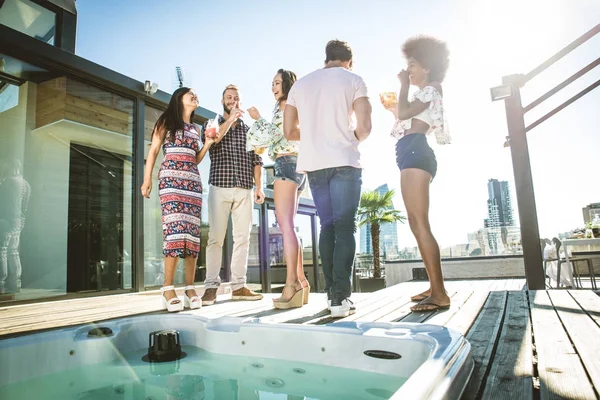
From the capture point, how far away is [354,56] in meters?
2.23

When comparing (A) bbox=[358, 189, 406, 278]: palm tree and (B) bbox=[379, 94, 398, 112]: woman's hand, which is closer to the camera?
(B) bbox=[379, 94, 398, 112]: woman's hand

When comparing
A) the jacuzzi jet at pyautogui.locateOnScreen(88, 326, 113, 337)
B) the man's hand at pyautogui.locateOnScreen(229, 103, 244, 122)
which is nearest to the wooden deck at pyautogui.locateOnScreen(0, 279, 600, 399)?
the jacuzzi jet at pyautogui.locateOnScreen(88, 326, 113, 337)

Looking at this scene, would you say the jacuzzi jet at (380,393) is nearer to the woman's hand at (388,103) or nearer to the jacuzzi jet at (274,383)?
the jacuzzi jet at (274,383)

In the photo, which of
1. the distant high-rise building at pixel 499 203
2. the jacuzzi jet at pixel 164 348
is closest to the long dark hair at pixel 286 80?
the jacuzzi jet at pixel 164 348

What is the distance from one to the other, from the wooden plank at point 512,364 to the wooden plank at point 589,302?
1.02 feet

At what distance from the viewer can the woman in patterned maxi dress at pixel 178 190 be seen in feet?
7.75

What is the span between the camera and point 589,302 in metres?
1.98

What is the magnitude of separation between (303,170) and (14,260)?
3.17m

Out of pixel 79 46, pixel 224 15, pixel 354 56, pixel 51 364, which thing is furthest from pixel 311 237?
pixel 51 364

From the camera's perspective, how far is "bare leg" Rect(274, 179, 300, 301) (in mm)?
2273

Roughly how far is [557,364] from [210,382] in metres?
0.99

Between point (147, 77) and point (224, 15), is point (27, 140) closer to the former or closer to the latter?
point (147, 77)

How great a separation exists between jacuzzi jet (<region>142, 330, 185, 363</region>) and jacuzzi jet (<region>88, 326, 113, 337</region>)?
177 mm

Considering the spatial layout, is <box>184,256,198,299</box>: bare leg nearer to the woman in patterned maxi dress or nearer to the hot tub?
the woman in patterned maxi dress
